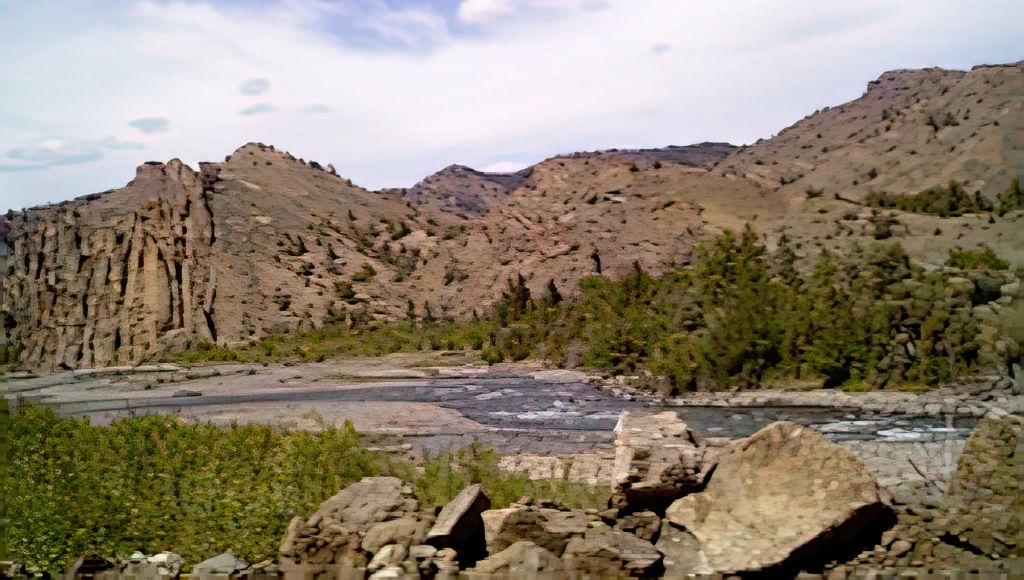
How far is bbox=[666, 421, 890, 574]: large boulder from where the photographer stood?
5551 millimetres

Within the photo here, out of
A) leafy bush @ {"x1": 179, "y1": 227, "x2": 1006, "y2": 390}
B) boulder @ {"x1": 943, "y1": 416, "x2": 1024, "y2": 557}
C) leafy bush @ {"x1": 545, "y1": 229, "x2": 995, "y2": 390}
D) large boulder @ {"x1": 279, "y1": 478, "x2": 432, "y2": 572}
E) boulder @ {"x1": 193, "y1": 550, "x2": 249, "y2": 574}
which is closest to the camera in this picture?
boulder @ {"x1": 943, "y1": 416, "x2": 1024, "y2": 557}

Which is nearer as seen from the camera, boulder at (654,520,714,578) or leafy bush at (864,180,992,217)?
boulder at (654,520,714,578)

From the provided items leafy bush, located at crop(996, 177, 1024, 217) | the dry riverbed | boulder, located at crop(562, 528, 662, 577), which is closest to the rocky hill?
leafy bush, located at crop(996, 177, 1024, 217)

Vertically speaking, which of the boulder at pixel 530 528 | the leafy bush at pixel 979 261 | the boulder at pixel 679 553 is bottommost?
the boulder at pixel 679 553

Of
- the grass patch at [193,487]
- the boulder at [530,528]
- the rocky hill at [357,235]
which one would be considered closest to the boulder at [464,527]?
the boulder at [530,528]

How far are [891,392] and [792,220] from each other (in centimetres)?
1875

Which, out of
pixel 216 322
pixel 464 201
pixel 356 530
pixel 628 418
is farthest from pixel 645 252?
pixel 464 201

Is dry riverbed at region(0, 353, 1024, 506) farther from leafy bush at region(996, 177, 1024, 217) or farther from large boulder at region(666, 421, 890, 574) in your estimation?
leafy bush at region(996, 177, 1024, 217)

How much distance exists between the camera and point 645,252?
3112 centimetres

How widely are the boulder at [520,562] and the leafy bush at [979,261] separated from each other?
13560 millimetres

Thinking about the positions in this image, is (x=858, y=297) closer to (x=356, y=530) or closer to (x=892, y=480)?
(x=892, y=480)

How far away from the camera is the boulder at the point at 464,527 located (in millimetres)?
5895

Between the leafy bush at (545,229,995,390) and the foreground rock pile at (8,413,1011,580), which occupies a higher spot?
the leafy bush at (545,229,995,390)

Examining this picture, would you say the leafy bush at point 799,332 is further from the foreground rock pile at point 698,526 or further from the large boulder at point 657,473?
the large boulder at point 657,473
